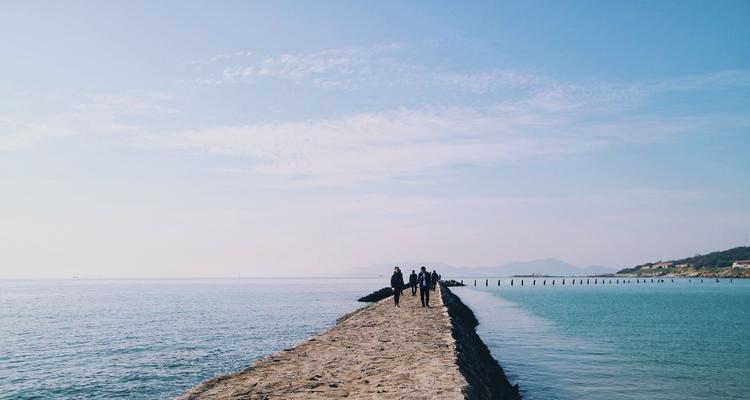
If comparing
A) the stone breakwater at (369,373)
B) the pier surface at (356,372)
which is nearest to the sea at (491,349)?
the stone breakwater at (369,373)

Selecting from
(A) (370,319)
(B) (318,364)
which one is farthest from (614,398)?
(A) (370,319)

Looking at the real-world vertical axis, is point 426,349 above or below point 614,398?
above

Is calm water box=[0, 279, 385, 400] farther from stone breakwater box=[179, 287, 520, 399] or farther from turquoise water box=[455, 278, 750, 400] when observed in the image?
turquoise water box=[455, 278, 750, 400]

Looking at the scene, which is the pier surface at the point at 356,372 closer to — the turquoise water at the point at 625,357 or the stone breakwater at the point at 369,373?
the stone breakwater at the point at 369,373

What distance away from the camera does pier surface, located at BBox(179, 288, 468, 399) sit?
974 cm

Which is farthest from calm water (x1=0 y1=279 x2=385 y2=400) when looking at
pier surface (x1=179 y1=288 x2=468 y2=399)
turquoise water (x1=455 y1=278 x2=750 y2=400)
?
turquoise water (x1=455 y1=278 x2=750 y2=400)

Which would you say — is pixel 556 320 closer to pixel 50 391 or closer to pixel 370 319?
pixel 370 319

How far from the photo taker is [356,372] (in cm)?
1164

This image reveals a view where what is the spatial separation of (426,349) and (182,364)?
11.8 m

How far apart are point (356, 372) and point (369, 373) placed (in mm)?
318

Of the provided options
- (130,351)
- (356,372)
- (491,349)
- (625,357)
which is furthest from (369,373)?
(130,351)

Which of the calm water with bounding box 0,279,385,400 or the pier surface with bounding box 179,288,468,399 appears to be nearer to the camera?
the pier surface with bounding box 179,288,468,399

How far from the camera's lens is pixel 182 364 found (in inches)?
851

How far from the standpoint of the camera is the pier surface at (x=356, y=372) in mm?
9742
